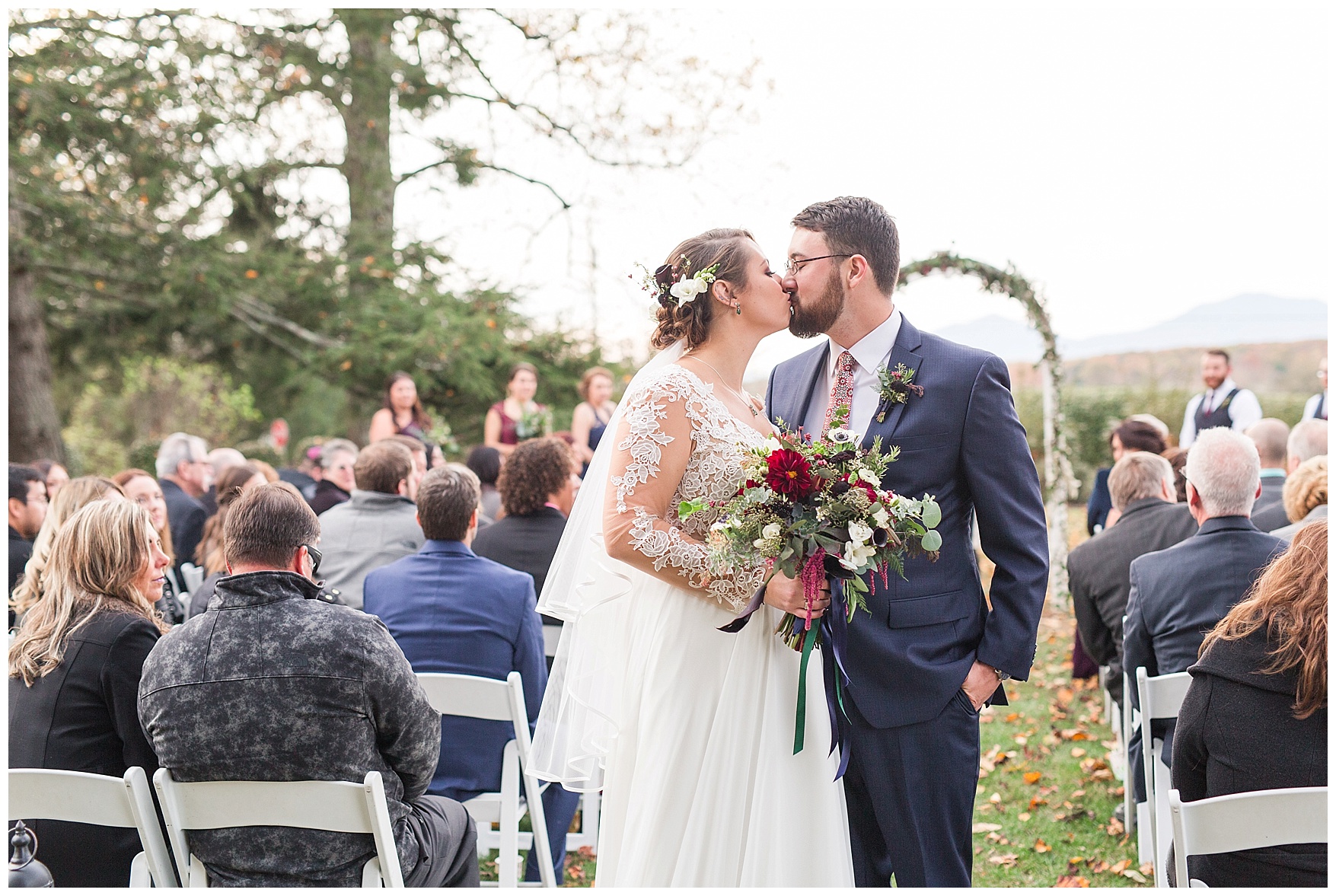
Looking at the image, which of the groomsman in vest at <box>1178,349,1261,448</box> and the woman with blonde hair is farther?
the groomsman in vest at <box>1178,349,1261,448</box>

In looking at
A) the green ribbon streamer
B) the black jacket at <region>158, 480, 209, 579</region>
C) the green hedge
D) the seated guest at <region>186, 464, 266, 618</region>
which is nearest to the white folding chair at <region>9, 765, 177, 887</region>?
the seated guest at <region>186, 464, 266, 618</region>

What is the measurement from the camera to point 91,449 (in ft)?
71.5

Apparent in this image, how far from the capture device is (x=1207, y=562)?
371 cm

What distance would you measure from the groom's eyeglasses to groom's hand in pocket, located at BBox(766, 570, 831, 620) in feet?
2.82

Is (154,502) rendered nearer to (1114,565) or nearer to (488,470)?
(488,470)

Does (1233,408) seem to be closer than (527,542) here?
No

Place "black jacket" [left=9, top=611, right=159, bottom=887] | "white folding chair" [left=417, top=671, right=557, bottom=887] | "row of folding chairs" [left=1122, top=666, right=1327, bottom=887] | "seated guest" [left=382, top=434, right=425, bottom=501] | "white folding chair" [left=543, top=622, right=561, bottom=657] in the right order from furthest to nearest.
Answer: "seated guest" [left=382, top=434, right=425, bottom=501] → "white folding chair" [left=543, top=622, right=561, bottom=657] → "white folding chair" [left=417, top=671, right=557, bottom=887] → "black jacket" [left=9, top=611, right=159, bottom=887] → "row of folding chairs" [left=1122, top=666, right=1327, bottom=887]

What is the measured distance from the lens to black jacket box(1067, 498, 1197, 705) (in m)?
4.74

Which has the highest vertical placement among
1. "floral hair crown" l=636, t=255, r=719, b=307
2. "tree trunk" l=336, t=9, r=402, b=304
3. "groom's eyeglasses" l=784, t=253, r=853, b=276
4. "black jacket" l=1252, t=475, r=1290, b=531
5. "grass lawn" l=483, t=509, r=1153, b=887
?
"tree trunk" l=336, t=9, r=402, b=304

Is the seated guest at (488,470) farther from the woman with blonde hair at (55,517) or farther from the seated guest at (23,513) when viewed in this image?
the woman with blonde hair at (55,517)

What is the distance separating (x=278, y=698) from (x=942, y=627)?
1693mm

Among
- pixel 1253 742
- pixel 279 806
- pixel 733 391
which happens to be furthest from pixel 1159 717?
pixel 279 806

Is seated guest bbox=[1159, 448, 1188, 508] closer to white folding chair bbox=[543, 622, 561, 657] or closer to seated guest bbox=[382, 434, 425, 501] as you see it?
white folding chair bbox=[543, 622, 561, 657]

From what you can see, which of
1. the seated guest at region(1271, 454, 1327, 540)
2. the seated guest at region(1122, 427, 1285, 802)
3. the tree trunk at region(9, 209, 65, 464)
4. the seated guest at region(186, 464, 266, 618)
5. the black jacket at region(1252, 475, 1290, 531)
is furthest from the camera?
the tree trunk at region(9, 209, 65, 464)
